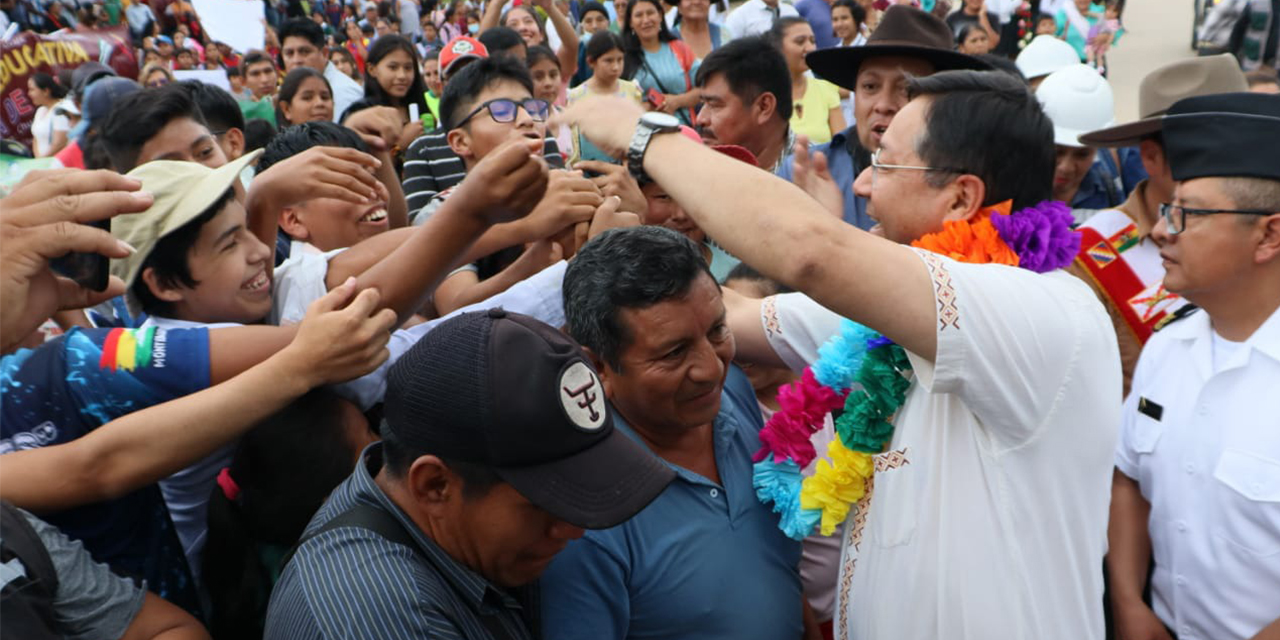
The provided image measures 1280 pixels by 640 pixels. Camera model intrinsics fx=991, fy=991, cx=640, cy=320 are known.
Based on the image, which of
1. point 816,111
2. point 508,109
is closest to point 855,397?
point 508,109

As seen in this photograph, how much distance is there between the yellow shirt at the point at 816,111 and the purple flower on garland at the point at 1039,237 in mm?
4739

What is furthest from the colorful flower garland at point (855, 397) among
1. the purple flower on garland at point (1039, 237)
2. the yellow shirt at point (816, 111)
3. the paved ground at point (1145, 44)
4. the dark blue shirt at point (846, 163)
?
the paved ground at point (1145, 44)

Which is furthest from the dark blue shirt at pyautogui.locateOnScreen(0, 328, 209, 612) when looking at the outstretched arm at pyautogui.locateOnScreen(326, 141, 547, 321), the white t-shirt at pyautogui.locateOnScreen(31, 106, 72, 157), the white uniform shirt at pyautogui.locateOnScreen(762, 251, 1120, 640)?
the white t-shirt at pyautogui.locateOnScreen(31, 106, 72, 157)

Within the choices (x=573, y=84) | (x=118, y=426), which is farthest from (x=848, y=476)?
(x=573, y=84)

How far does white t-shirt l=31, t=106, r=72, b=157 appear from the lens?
6.64 meters

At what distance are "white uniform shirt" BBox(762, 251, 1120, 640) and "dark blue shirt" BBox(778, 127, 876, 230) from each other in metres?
2.24

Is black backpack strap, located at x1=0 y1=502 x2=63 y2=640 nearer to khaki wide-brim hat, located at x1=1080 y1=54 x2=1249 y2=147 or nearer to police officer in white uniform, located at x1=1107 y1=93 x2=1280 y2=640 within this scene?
police officer in white uniform, located at x1=1107 y1=93 x2=1280 y2=640

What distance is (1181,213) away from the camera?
2695 millimetres

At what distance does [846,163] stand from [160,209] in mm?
3126

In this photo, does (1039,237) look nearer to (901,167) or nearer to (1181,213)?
(901,167)

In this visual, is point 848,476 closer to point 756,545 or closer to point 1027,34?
point 756,545

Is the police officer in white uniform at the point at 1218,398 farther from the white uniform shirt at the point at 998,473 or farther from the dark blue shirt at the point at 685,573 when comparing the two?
the dark blue shirt at the point at 685,573

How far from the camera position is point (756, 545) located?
2129 mm

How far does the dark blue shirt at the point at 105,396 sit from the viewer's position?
1895 mm
